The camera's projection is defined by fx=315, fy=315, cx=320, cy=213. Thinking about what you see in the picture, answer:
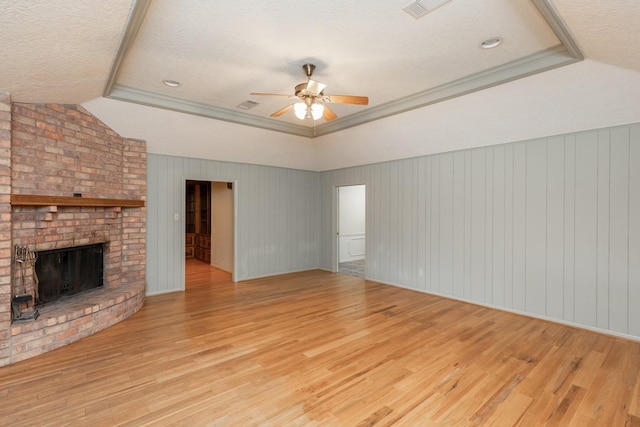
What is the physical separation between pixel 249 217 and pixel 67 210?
10.1 ft

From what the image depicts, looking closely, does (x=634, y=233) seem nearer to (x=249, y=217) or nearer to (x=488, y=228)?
(x=488, y=228)

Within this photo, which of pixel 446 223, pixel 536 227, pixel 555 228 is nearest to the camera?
pixel 555 228

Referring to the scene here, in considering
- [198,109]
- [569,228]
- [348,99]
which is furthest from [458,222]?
[198,109]

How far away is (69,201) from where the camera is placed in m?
3.63

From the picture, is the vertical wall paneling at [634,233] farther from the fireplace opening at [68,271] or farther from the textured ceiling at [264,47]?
the fireplace opening at [68,271]

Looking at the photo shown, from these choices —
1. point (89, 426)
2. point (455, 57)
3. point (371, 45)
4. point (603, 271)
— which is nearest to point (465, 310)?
point (603, 271)

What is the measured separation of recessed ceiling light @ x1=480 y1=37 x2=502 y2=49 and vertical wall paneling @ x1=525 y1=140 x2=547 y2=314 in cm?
185

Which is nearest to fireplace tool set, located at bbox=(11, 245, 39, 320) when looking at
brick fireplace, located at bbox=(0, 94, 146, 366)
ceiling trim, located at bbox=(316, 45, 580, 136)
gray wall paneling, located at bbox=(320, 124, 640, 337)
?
brick fireplace, located at bbox=(0, 94, 146, 366)

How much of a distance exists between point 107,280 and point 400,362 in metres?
4.18

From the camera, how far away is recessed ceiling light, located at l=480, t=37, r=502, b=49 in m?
2.82

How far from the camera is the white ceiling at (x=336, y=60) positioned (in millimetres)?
2303

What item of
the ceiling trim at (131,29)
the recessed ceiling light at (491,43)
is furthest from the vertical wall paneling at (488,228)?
the ceiling trim at (131,29)

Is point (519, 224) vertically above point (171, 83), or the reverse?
point (171, 83)

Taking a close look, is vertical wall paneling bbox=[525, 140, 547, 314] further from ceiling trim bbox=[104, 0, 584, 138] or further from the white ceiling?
ceiling trim bbox=[104, 0, 584, 138]
